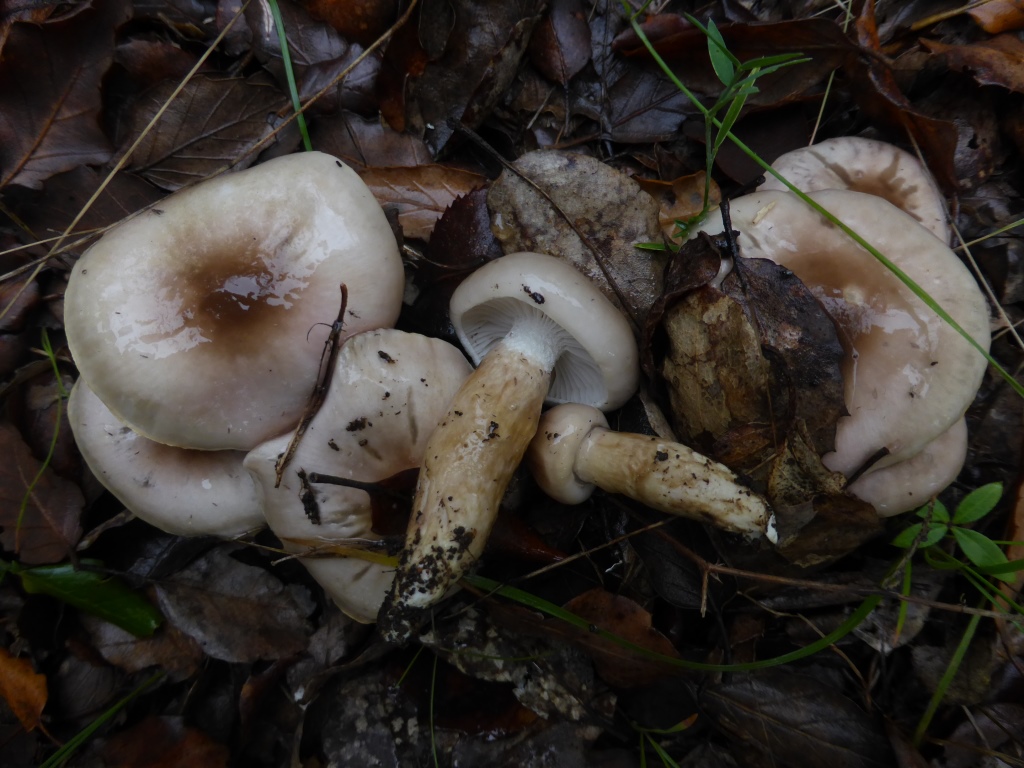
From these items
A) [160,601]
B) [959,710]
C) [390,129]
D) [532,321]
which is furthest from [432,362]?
[959,710]

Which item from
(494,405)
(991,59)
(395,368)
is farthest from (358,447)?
(991,59)

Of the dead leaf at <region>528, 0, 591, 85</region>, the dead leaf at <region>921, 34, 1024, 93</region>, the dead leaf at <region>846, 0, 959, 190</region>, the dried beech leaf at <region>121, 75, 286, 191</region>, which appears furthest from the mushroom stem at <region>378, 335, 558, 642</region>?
the dead leaf at <region>921, 34, 1024, 93</region>

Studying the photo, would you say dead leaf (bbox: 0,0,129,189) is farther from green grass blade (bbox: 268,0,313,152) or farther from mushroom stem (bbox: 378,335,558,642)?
mushroom stem (bbox: 378,335,558,642)

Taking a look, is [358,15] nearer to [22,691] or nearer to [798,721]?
[22,691]

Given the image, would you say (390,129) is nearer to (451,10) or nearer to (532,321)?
(451,10)

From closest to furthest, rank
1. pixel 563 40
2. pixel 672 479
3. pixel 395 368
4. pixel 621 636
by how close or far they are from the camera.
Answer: pixel 672 479 < pixel 395 368 < pixel 621 636 < pixel 563 40

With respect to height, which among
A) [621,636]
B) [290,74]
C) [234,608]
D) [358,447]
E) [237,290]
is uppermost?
[290,74]
